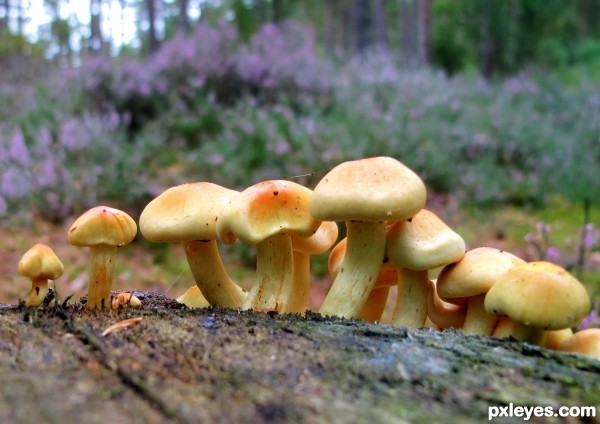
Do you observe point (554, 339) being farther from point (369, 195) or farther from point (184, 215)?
point (184, 215)

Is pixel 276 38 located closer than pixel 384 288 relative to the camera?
No

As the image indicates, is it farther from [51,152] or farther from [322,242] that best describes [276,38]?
[322,242]

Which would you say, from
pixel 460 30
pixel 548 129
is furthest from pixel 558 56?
pixel 548 129

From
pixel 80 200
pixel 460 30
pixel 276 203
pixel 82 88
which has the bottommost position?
pixel 80 200

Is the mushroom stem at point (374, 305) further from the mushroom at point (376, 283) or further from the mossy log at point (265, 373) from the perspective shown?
the mossy log at point (265, 373)

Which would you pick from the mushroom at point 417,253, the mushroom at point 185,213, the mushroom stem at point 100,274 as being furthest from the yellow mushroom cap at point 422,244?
the mushroom stem at point 100,274

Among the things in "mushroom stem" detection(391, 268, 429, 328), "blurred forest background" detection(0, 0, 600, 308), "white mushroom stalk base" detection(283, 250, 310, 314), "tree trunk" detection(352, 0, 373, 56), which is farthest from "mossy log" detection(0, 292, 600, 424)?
"tree trunk" detection(352, 0, 373, 56)

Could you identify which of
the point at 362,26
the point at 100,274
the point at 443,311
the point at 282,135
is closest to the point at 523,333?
the point at 443,311
